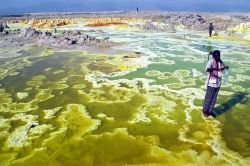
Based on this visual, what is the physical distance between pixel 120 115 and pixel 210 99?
3.32 meters

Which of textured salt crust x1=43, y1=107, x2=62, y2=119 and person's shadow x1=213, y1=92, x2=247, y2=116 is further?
person's shadow x1=213, y1=92, x2=247, y2=116

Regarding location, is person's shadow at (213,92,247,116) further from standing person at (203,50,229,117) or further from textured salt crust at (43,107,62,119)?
textured salt crust at (43,107,62,119)

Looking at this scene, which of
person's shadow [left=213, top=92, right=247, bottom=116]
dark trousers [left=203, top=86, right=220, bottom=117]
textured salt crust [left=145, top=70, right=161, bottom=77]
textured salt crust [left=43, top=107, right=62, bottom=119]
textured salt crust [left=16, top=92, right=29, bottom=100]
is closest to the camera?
dark trousers [left=203, top=86, right=220, bottom=117]

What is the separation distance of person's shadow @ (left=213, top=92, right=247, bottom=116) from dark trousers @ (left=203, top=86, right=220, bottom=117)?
0.51 m

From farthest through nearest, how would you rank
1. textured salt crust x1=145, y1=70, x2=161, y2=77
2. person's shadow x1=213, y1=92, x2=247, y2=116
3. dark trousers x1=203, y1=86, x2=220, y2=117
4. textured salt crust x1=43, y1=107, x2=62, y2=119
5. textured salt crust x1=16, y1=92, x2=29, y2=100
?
textured salt crust x1=145, y1=70, x2=161, y2=77 → textured salt crust x1=16, y1=92, x2=29, y2=100 → person's shadow x1=213, y1=92, x2=247, y2=116 → textured salt crust x1=43, y1=107, x2=62, y2=119 → dark trousers x1=203, y1=86, x2=220, y2=117

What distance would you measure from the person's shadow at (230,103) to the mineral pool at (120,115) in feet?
0.14

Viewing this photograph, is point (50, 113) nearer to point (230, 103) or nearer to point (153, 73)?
point (230, 103)

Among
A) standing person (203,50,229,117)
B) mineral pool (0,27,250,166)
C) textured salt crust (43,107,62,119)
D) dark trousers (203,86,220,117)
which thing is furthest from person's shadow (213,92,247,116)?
textured salt crust (43,107,62,119)

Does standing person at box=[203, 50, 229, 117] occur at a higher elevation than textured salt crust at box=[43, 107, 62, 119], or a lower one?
higher

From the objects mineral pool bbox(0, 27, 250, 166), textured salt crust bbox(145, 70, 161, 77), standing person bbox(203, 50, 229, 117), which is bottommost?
mineral pool bbox(0, 27, 250, 166)

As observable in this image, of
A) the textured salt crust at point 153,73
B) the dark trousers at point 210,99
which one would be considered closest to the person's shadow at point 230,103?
the dark trousers at point 210,99

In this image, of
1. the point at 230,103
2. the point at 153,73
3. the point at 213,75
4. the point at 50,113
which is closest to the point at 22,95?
the point at 50,113

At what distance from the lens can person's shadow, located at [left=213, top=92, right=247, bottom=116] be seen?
12.8 m

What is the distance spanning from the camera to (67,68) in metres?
21.5
